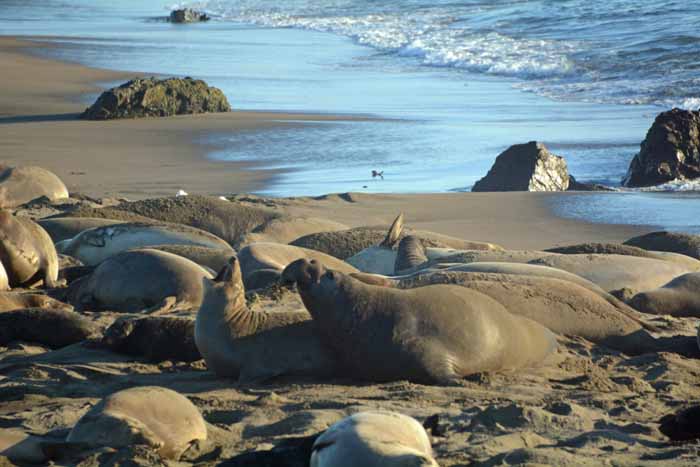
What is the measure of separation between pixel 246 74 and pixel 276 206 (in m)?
12.9

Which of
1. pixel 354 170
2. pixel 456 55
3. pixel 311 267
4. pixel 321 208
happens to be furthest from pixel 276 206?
pixel 456 55

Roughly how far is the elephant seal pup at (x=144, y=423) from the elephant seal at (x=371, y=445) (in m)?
0.63

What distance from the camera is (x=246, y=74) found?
23.2m

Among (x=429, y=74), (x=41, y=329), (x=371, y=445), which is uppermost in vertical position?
(x=371, y=445)

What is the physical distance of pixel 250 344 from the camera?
5.13 m

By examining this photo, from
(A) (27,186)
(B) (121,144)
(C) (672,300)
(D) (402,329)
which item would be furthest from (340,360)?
(B) (121,144)

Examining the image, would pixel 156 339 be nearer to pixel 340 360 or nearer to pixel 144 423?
pixel 340 360

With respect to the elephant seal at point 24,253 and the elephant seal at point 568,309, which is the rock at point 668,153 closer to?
the elephant seal at point 568,309

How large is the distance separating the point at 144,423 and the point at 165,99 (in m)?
15.1

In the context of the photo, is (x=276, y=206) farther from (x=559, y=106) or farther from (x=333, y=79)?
(x=333, y=79)

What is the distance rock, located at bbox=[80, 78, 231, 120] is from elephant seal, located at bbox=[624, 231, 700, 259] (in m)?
10.6

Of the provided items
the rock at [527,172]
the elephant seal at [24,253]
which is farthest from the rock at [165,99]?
the elephant seal at [24,253]

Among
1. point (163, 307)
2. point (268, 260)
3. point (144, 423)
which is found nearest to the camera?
point (144, 423)

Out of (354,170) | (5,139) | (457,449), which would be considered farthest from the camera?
(5,139)
